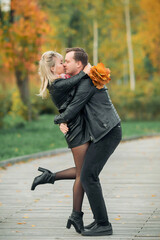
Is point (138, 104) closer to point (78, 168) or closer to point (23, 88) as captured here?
point (23, 88)

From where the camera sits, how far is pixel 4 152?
15.3 meters

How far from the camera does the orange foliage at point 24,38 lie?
26719mm

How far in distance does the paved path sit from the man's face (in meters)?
→ 1.61

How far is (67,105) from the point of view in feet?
19.9

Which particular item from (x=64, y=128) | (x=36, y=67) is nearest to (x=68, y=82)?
(x=64, y=128)

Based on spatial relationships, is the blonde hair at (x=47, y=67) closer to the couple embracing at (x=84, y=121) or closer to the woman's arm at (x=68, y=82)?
the couple embracing at (x=84, y=121)

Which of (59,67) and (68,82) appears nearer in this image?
(68,82)

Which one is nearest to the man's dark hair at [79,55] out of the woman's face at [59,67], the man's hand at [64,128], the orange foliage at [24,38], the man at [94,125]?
the man at [94,125]

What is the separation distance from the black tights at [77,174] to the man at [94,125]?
0.10 meters

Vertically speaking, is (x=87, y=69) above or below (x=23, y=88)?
above

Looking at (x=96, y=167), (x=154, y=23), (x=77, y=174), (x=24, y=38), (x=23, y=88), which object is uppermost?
(x=96, y=167)

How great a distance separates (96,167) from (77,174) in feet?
1.03

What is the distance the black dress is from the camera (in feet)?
19.7

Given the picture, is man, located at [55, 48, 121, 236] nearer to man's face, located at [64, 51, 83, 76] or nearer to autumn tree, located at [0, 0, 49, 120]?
man's face, located at [64, 51, 83, 76]
